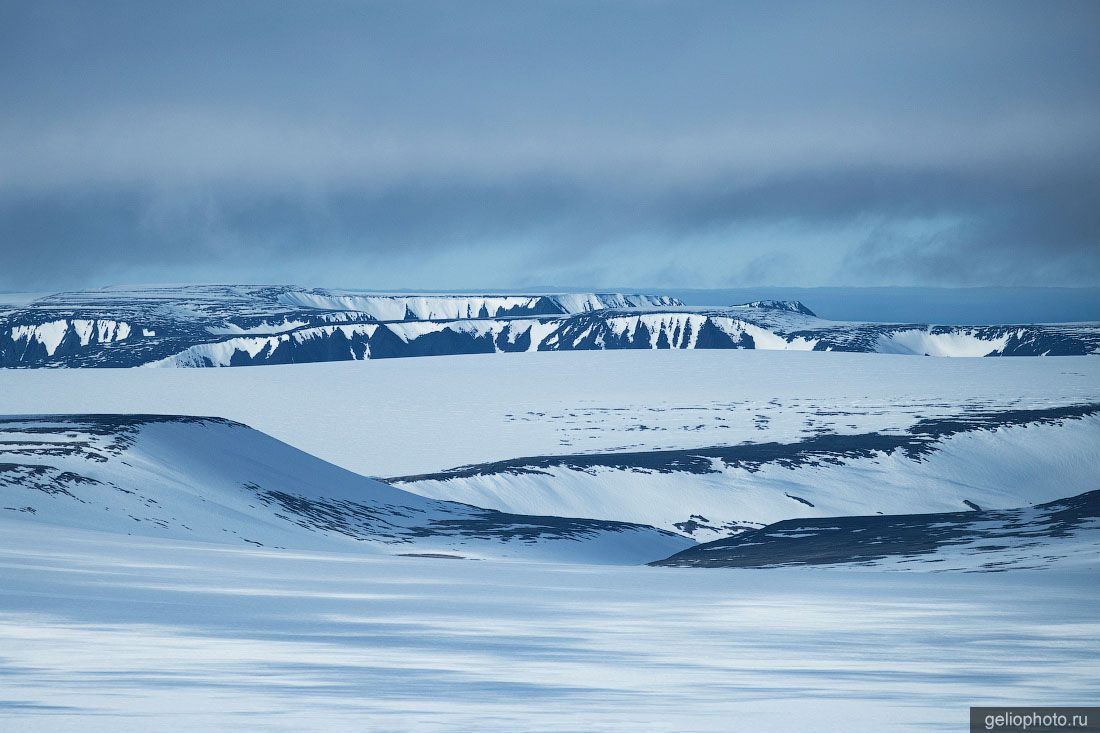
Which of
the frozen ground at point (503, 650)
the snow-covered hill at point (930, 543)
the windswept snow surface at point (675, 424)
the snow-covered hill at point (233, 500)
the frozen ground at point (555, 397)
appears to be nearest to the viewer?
the frozen ground at point (503, 650)

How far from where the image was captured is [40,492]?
1073 inches

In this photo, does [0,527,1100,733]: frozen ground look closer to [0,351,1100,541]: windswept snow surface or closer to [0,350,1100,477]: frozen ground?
[0,351,1100,541]: windswept snow surface

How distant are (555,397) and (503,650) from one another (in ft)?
228

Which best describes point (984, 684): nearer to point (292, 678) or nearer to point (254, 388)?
point (292, 678)

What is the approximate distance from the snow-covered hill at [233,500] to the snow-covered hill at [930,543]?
4138 millimetres

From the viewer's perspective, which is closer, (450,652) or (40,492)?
(450,652)

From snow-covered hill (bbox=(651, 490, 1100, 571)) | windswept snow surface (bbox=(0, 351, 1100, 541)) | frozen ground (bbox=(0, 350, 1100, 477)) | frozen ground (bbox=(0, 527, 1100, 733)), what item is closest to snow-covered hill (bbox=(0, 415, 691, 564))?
snow-covered hill (bbox=(651, 490, 1100, 571))

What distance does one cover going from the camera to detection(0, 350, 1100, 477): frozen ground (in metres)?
63.1

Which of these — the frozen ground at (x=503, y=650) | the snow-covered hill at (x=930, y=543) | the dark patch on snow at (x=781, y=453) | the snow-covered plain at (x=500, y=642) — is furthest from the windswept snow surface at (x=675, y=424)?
the frozen ground at (x=503, y=650)

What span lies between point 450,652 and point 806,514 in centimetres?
3808

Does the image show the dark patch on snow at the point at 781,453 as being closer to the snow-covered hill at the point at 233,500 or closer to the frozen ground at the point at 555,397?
the frozen ground at the point at 555,397

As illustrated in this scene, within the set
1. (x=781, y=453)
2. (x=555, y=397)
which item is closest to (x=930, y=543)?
(x=781, y=453)

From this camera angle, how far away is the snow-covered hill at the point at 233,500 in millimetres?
27656

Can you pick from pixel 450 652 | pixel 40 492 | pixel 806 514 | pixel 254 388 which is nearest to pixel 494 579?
pixel 450 652
